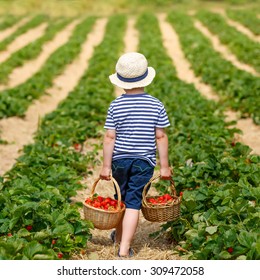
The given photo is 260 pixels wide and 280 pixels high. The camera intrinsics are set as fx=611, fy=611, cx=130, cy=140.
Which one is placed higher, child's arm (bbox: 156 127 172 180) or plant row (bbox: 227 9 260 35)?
child's arm (bbox: 156 127 172 180)

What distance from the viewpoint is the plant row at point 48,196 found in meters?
5.23

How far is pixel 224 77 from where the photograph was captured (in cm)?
1609

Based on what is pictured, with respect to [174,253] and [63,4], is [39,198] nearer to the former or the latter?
[174,253]

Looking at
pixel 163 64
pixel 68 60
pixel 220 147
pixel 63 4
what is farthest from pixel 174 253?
pixel 63 4

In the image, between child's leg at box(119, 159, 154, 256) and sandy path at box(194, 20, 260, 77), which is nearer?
child's leg at box(119, 159, 154, 256)

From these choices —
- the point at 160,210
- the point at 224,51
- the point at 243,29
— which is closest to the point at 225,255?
the point at 160,210

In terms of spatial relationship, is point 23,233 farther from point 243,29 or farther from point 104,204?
point 243,29

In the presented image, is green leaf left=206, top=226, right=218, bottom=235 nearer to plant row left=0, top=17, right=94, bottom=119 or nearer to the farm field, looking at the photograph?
the farm field

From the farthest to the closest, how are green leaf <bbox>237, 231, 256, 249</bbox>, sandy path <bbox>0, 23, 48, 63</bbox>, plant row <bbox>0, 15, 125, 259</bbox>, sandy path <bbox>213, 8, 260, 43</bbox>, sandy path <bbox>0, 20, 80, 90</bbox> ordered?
sandy path <bbox>213, 8, 260, 43</bbox> < sandy path <bbox>0, 23, 48, 63</bbox> < sandy path <bbox>0, 20, 80, 90</bbox> < plant row <bbox>0, 15, 125, 259</bbox> < green leaf <bbox>237, 231, 256, 249</bbox>

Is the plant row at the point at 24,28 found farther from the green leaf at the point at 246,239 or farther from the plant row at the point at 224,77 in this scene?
the green leaf at the point at 246,239

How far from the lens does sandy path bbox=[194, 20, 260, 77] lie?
19.5 metres

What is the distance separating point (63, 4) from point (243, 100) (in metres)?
34.2

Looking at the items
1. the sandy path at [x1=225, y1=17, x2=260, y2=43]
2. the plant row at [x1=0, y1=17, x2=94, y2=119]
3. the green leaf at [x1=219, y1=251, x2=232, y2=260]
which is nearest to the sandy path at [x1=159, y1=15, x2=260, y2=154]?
the sandy path at [x1=225, y1=17, x2=260, y2=43]

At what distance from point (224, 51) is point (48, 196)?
62.0 ft
